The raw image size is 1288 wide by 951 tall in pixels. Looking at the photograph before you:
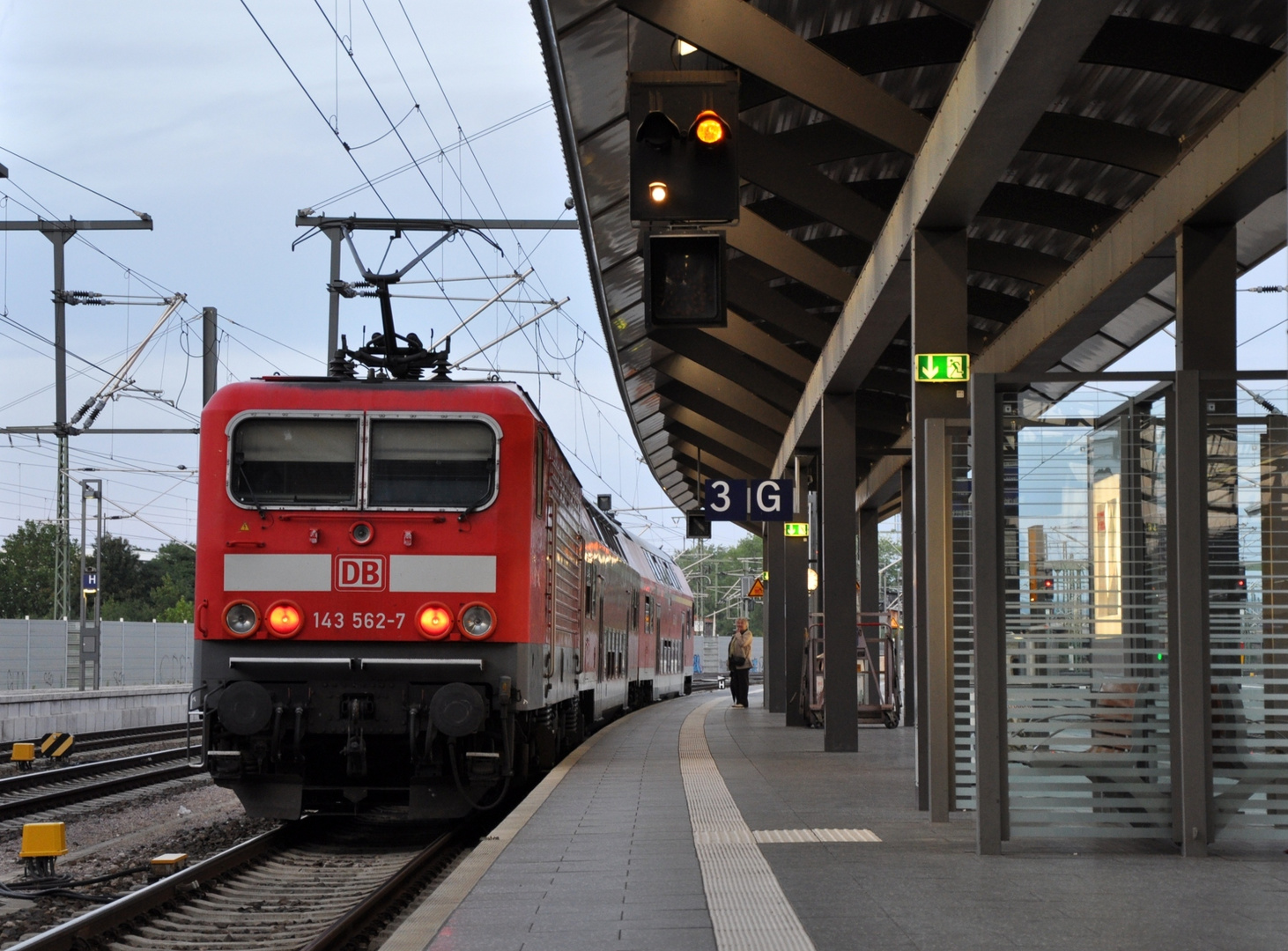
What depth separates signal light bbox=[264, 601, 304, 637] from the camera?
1014 cm

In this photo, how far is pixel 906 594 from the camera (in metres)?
22.6

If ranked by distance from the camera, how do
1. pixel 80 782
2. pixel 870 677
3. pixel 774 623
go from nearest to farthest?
pixel 80 782
pixel 870 677
pixel 774 623

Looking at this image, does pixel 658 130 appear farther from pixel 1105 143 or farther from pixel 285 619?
pixel 285 619

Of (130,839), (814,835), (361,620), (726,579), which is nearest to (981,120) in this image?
(814,835)

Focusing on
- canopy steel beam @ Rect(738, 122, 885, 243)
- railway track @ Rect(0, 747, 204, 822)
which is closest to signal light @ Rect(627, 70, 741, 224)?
canopy steel beam @ Rect(738, 122, 885, 243)

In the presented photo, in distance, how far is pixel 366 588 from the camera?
33.7 ft

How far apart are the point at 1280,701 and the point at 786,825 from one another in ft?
10.0

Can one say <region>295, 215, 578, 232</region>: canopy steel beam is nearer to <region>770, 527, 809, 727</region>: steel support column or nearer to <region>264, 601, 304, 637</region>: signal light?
<region>770, 527, 809, 727</region>: steel support column

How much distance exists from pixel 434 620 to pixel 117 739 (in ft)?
47.6

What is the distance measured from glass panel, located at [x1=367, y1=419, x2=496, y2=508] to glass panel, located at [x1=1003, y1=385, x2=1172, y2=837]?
4059mm

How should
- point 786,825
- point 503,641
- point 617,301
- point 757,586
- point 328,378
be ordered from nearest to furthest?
point 786,825, point 503,641, point 328,378, point 617,301, point 757,586

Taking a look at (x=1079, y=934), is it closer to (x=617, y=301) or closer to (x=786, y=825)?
(x=786, y=825)

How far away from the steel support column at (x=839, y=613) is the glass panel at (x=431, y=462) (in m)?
5.93

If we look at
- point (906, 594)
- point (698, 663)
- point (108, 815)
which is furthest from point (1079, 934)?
point (698, 663)
